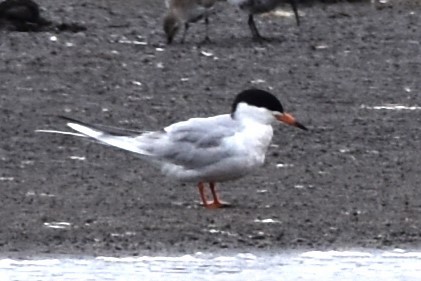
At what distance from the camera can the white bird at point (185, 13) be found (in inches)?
655

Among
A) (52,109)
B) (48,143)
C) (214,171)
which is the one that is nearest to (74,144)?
(48,143)

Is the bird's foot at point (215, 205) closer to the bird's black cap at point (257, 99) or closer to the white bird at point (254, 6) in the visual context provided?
the bird's black cap at point (257, 99)

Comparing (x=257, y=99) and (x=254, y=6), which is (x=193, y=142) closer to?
(x=257, y=99)

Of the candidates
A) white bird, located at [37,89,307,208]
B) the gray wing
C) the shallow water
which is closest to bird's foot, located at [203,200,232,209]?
white bird, located at [37,89,307,208]

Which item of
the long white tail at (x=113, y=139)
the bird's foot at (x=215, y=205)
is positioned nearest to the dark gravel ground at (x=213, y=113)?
the bird's foot at (x=215, y=205)

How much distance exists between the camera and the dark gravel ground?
8.77 metres

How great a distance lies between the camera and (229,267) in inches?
313

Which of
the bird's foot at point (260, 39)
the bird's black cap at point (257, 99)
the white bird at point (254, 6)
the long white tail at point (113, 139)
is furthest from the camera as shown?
the white bird at point (254, 6)

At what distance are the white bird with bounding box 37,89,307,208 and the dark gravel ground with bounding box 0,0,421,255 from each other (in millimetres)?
196

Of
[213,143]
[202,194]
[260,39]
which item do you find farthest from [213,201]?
[260,39]

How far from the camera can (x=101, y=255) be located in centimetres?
821

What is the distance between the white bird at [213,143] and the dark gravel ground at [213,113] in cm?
20

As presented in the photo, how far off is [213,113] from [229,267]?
4.76 metres

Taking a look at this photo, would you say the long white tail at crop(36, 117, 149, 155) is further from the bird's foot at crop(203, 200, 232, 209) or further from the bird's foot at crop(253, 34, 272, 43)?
the bird's foot at crop(253, 34, 272, 43)
